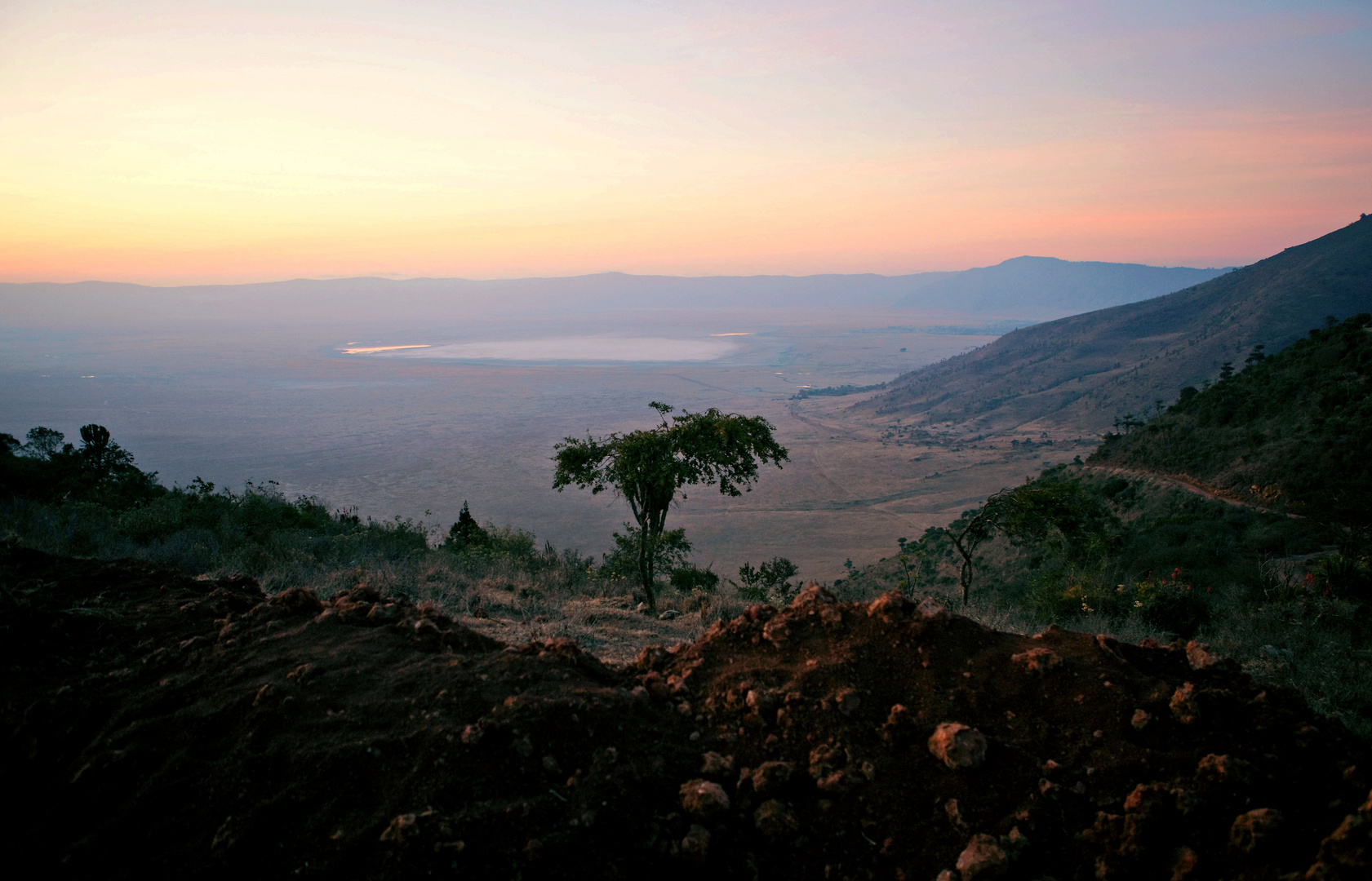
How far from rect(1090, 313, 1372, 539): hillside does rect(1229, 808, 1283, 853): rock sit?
62.6 ft

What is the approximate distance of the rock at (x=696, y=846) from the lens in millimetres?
3006

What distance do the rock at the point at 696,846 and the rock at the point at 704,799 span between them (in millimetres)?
129

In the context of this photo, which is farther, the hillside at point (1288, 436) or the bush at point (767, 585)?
the hillside at point (1288, 436)

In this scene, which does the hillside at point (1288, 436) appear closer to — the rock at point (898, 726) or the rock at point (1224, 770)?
the rock at point (1224, 770)

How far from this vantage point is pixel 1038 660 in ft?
13.5

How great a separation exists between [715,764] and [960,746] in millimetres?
1343

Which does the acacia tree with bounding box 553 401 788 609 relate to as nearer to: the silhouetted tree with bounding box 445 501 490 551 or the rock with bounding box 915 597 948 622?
the silhouetted tree with bounding box 445 501 490 551

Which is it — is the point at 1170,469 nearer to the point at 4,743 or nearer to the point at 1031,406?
the point at 4,743

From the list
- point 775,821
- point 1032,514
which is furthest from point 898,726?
point 1032,514

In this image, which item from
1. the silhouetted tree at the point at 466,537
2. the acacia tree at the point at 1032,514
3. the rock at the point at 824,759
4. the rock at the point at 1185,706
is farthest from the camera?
the silhouetted tree at the point at 466,537

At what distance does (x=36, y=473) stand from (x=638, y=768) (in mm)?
22665

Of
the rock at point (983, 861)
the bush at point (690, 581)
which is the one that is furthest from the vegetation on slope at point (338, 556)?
the rock at point (983, 861)

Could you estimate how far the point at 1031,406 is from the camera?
246 ft

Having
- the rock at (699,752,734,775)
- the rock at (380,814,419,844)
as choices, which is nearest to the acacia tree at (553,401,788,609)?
→ the rock at (699,752,734,775)
